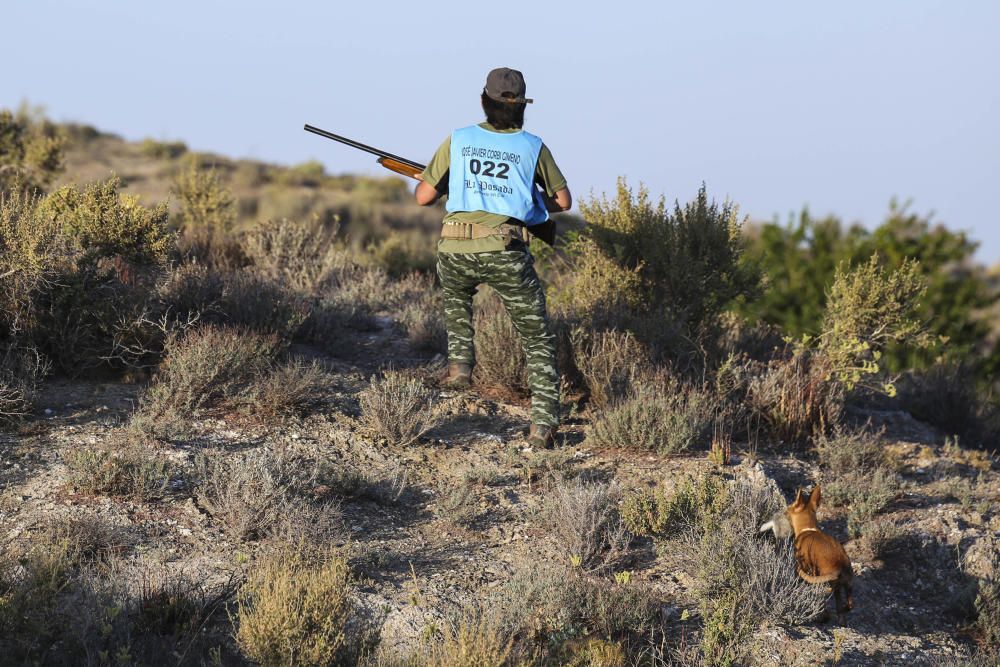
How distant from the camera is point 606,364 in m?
7.98

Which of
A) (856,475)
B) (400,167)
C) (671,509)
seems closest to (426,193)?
(400,167)

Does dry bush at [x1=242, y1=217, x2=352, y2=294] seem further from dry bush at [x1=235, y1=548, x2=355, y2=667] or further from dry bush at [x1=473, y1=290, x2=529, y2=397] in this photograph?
dry bush at [x1=235, y1=548, x2=355, y2=667]

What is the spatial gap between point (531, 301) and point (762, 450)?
7.45 feet

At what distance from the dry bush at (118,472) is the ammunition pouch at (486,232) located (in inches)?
92.4

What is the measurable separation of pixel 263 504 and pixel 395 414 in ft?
4.76

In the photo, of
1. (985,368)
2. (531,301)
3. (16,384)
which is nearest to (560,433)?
(531,301)

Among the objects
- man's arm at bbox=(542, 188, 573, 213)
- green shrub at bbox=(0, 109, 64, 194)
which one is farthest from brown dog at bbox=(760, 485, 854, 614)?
green shrub at bbox=(0, 109, 64, 194)

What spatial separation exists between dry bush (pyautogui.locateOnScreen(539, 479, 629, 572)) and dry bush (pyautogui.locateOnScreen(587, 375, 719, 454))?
1.01 meters

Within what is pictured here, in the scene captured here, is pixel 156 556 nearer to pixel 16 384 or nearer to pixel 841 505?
pixel 16 384

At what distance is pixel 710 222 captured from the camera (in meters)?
8.94

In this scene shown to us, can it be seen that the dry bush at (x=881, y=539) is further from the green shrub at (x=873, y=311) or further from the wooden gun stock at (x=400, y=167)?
the wooden gun stock at (x=400, y=167)

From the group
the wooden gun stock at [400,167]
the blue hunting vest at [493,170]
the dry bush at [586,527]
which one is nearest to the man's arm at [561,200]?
Answer: the blue hunting vest at [493,170]

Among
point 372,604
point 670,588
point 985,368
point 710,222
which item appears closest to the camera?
point 372,604

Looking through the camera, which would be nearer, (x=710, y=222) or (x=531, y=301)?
(x=531, y=301)
